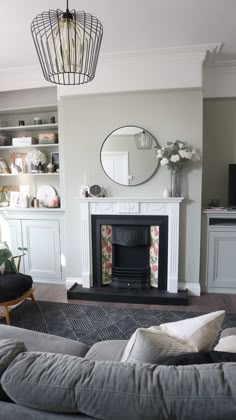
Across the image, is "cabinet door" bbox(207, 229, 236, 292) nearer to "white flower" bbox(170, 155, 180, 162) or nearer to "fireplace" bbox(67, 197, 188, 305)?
"fireplace" bbox(67, 197, 188, 305)

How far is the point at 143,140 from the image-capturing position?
3.41m

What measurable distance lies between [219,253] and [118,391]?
288 cm

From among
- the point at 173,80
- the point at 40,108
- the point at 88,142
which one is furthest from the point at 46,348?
the point at 40,108

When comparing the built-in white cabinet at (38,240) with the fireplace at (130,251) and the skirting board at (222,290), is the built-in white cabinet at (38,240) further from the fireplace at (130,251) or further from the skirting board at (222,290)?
the skirting board at (222,290)

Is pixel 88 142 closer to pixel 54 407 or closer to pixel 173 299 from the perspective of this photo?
pixel 173 299

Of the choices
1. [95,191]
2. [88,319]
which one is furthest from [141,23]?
[88,319]

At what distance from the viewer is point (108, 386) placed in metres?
0.90

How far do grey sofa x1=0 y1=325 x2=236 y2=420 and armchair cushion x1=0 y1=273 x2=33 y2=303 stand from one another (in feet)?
6.18

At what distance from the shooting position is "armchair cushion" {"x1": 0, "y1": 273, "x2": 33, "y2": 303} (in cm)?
276

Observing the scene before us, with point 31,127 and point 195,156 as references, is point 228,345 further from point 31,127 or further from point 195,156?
point 31,127

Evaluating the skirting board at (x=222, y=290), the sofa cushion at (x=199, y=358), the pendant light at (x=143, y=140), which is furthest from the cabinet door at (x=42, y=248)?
the sofa cushion at (x=199, y=358)

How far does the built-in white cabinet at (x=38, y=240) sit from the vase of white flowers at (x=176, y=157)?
59.2 inches

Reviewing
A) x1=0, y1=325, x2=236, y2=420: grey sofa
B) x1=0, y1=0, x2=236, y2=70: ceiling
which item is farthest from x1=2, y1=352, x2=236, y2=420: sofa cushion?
x1=0, y1=0, x2=236, y2=70: ceiling

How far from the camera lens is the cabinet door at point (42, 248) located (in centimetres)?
388
